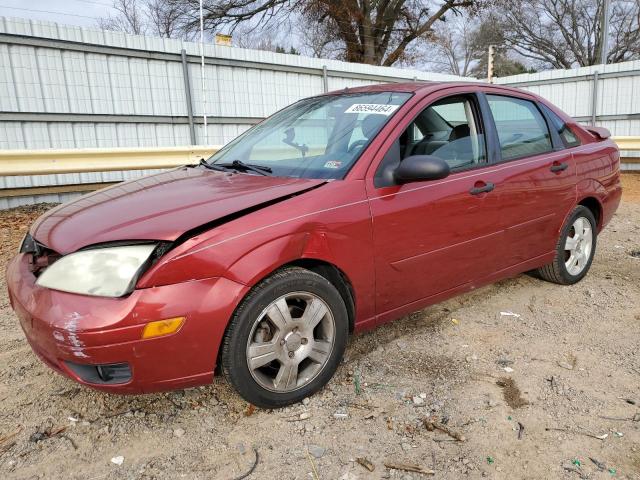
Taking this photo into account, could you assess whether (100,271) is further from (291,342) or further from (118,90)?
(118,90)

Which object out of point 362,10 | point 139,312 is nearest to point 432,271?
point 139,312

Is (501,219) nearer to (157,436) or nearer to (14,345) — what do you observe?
(157,436)

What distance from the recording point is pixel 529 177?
3.55 meters

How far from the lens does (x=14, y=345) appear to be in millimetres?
3301

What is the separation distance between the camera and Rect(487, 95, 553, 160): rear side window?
355 cm

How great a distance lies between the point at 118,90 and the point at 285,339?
7083mm

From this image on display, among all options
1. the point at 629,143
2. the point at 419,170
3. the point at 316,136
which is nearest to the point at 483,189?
the point at 419,170

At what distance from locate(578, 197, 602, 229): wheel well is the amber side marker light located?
11.3 ft

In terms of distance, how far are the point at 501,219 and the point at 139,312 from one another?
237cm

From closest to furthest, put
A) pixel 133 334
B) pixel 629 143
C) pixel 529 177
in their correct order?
pixel 133 334, pixel 529 177, pixel 629 143

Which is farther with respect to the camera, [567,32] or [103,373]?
[567,32]

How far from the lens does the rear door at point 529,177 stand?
3457 millimetres

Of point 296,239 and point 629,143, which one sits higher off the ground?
point 296,239

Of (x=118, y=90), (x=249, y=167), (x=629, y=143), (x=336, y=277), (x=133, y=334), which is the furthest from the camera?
(x=629, y=143)
